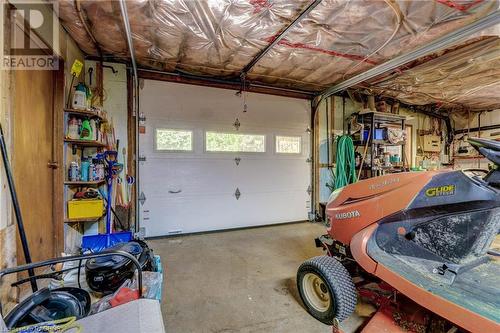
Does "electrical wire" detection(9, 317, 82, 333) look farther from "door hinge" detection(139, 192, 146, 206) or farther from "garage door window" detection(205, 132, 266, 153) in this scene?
"garage door window" detection(205, 132, 266, 153)

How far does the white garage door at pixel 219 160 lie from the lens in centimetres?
370

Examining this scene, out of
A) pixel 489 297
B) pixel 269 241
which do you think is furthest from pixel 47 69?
pixel 489 297

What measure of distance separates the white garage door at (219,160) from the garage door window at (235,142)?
17 mm

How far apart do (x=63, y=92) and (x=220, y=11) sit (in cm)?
184

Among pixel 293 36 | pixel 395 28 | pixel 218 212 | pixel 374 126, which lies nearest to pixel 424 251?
pixel 395 28

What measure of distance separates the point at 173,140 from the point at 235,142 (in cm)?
105

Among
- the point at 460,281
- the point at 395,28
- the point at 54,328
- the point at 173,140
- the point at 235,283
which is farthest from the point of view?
the point at 173,140

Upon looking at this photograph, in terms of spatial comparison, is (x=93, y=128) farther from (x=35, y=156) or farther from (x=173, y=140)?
(x=173, y=140)

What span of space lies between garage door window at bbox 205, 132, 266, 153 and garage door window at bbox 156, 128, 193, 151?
1.02ft

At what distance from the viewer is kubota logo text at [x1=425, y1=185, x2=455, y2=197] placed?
1.43 meters

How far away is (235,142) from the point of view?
13.8 ft

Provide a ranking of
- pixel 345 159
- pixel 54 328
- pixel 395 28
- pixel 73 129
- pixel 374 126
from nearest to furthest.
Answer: pixel 54 328 < pixel 395 28 < pixel 73 129 < pixel 374 126 < pixel 345 159

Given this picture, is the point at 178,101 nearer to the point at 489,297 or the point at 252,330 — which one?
the point at 252,330

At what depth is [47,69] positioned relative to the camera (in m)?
2.32
